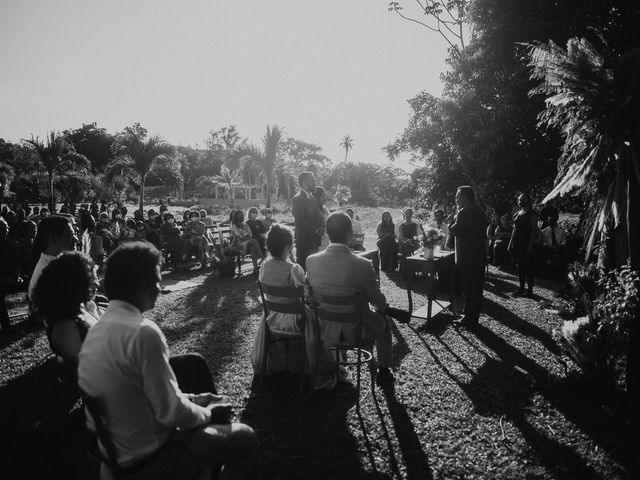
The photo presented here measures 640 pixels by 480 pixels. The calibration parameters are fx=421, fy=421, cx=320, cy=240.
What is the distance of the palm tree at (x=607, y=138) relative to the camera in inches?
147

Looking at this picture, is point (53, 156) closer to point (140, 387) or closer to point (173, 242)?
point (173, 242)

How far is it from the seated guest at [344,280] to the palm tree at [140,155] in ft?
52.4

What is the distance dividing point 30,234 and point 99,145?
4363cm

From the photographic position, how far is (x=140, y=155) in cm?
1845

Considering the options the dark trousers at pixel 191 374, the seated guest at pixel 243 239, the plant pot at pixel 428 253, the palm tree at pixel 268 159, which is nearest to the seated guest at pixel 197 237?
the seated guest at pixel 243 239

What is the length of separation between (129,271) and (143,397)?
589 mm

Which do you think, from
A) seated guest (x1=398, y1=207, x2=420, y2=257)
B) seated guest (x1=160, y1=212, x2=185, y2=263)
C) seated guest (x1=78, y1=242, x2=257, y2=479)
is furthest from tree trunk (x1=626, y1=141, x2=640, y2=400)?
seated guest (x1=160, y1=212, x2=185, y2=263)

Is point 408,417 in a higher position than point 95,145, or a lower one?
lower

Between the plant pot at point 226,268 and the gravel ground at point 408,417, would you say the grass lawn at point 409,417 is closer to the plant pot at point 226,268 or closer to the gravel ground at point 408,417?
the gravel ground at point 408,417

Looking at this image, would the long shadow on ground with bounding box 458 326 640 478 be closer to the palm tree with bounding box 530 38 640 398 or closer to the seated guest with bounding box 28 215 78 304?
the palm tree with bounding box 530 38 640 398

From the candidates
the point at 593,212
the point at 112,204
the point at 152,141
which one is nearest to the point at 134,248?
the point at 593,212

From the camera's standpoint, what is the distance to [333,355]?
14.5 ft

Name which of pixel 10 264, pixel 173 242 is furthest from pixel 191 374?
pixel 173 242

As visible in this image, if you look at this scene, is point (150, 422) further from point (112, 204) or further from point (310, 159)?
point (310, 159)
